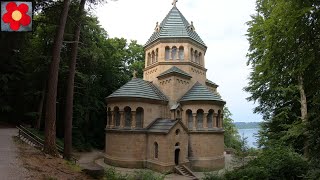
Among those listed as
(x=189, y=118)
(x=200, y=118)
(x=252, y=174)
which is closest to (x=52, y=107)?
(x=252, y=174)

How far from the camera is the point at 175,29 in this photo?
29984 millimetres

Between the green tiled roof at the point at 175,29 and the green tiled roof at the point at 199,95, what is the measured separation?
5537mm

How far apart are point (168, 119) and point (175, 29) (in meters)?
9.83

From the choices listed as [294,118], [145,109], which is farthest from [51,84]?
[294,118]

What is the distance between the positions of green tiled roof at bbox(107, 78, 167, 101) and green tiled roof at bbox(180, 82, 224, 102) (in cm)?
217

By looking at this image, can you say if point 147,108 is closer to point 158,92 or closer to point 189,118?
point 158,92

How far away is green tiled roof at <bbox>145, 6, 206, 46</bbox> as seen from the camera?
29.4m

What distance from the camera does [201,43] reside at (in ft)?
101

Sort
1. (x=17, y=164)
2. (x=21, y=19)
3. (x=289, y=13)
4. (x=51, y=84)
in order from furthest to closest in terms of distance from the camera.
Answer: (x=51, y=84)
(x=17, y=164)
(x=289, y=13)
(x=21, y=19)

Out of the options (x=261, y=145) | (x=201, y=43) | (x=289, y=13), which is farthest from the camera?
(x=201, y=43)

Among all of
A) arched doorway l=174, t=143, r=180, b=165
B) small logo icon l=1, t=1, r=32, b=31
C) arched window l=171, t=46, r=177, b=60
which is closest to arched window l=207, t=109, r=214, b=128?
arched doorway l=174, t=143, r=180, b=165

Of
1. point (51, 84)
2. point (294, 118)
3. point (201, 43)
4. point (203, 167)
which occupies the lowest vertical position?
point (203, 167)

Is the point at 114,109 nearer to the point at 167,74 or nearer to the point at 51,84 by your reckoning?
the point at 167,74

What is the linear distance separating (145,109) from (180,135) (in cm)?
380
